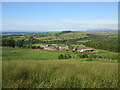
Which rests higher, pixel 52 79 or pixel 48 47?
pixel 52 79

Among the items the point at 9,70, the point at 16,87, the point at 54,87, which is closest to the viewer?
the point at 16,87

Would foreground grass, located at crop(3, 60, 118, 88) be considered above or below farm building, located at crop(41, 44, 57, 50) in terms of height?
above

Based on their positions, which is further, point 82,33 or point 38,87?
point 82,33

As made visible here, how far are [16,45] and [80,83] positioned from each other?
26755mm

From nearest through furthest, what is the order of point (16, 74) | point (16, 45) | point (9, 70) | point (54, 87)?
point (54, 87) → point (16, 74) → point (9, 70) → point (16, 45)

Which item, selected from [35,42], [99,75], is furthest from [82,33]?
[99,75]

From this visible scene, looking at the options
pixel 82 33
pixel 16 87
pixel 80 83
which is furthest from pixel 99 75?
pixel 82 33

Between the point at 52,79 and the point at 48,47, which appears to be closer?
the point at 52,79

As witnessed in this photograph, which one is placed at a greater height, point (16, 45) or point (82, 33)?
point (82, 33)

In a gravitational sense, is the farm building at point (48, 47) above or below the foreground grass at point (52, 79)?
below

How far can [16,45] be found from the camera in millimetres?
26750

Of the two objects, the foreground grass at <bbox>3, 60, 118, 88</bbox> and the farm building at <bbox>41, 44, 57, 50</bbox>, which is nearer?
the foreground grass at <bbox>3, 60, 118, 88</bbox>

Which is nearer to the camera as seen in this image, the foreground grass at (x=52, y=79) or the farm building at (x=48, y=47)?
the foreground grass at (x=52, y=79)

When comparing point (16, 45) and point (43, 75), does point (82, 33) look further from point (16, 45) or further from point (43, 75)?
point (43, 75)
